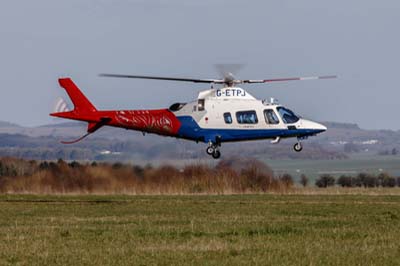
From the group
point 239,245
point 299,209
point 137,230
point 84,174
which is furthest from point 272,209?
point 84,174

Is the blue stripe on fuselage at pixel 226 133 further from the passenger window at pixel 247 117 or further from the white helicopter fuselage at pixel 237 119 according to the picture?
the passenger window at pixel 247 117

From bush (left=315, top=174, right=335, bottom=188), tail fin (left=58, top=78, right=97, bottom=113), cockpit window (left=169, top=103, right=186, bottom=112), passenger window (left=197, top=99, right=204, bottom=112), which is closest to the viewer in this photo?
passenger window (left=197, top=99, right=204, bottom=112)

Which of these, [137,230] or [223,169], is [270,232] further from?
[223,169]

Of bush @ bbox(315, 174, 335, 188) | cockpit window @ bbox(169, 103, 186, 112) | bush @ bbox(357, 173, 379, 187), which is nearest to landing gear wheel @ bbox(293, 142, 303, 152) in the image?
cockpit window @ bbox(169, 103, 186, 112)

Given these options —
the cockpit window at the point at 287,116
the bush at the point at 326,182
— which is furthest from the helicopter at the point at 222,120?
the bush at the point at 326,182

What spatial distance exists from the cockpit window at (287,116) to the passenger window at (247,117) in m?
1.01

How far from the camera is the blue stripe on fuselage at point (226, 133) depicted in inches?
1836

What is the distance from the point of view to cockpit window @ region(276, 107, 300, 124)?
153 ft

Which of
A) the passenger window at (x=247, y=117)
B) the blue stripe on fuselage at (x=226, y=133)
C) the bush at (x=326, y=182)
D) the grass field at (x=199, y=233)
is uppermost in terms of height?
the passenger window at (x=247, y=117)

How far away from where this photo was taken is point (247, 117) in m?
46.5

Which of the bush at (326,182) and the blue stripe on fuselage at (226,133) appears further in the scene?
the bush at (326,182)

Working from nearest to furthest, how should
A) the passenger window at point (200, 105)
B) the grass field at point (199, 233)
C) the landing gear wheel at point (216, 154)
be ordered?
the grass field at point (199, 233) < the landing gear wheel at point (216, 154) < the passenger window at point (200, 105)

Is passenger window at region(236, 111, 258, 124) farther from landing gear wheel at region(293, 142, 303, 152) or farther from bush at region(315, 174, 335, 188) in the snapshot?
bush at region(315, 174, 335, 188)

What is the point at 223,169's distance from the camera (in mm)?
65312
